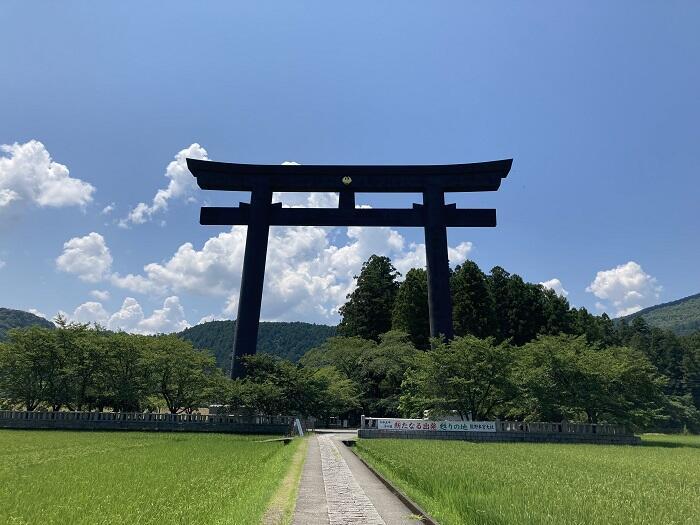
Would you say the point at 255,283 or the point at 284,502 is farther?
the point at 255,283

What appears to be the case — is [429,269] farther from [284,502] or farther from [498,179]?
[284,502]

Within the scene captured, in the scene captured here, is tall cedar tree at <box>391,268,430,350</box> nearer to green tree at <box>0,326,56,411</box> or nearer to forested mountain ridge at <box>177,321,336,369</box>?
green tree at <box>0,326,56,411</box>

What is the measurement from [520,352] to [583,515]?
29339mm

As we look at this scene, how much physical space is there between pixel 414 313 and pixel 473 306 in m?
6.92

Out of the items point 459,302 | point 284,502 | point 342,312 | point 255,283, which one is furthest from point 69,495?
point 342,312

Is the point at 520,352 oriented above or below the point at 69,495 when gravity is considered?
above

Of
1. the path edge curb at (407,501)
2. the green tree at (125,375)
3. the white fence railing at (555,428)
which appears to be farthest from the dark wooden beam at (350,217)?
the path edge curb at (407,501)

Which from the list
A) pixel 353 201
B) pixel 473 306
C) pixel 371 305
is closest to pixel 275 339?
pixel 371 305

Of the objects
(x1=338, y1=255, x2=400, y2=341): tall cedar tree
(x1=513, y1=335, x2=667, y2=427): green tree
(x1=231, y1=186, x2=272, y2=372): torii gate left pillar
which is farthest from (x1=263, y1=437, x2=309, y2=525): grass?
(x1=338, y1=255, x2=400, y2=341): tall cedar tree

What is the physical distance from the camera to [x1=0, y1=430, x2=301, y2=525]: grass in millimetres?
8141

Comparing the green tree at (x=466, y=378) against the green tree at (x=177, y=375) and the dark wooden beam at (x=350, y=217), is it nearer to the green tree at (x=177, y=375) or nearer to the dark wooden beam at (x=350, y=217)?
the dark wooden beam at (x=350, y=217)

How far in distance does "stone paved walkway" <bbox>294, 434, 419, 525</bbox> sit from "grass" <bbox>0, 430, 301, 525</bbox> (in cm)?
80

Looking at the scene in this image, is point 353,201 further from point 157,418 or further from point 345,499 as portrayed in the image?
point 345,499

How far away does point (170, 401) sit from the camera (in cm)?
3506
